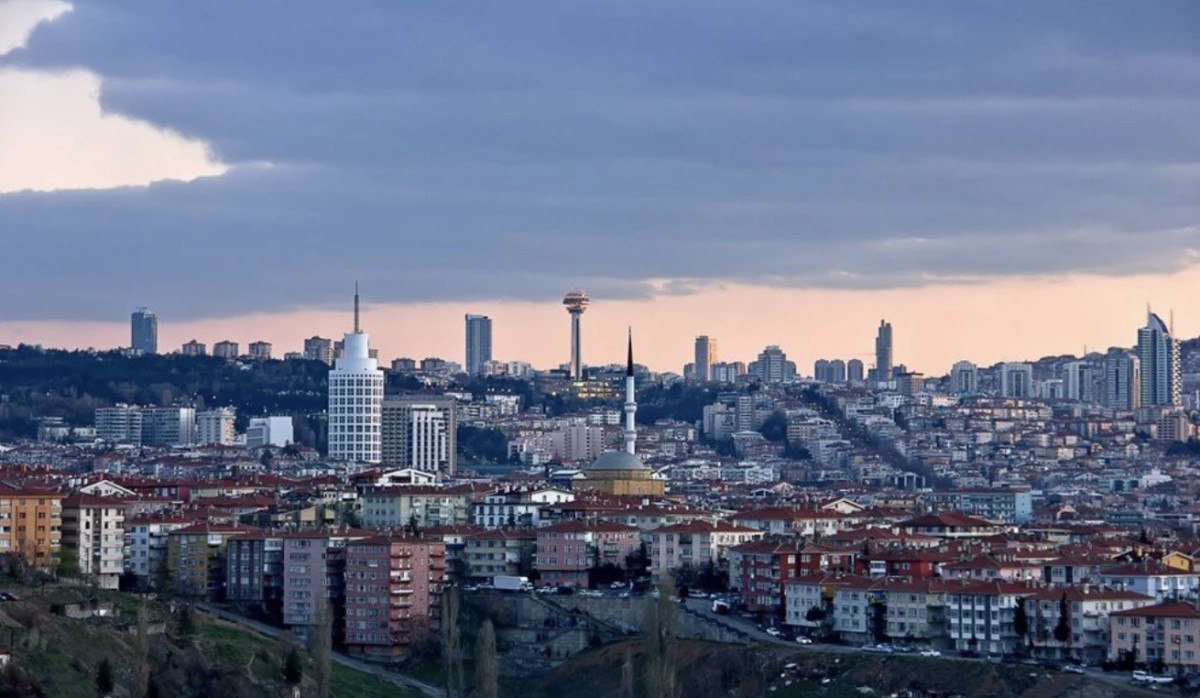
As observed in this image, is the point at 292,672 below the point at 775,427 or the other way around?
below

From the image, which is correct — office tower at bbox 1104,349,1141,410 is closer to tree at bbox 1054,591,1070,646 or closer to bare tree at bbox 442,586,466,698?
tree at bbox 1054,591,1070,646

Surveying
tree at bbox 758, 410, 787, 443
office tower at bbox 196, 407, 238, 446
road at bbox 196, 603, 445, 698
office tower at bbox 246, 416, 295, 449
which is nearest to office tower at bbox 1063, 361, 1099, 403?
tree at bbox 758, 410, 787, 443

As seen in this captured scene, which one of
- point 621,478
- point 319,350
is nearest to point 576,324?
point 319,350

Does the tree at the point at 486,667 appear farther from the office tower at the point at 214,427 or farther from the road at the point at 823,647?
the office tower at the point at 214,427

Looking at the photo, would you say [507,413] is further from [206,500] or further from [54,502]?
[54,502]

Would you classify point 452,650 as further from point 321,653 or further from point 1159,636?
point 1159,636

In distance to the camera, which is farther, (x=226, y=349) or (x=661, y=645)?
(x=226, y=349)

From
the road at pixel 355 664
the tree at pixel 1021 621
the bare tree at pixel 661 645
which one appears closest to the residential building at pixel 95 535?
the road at pixel 355 664
